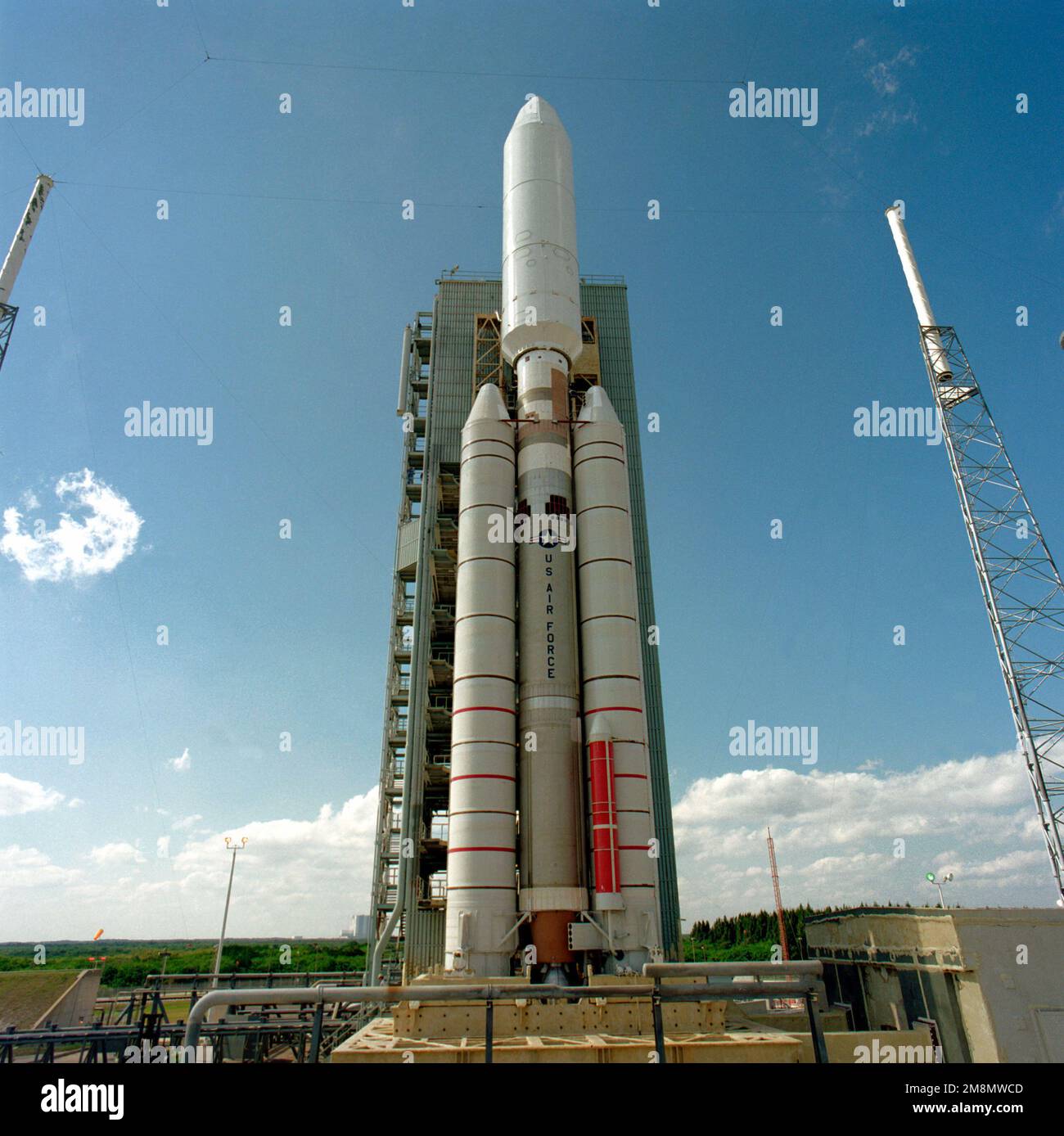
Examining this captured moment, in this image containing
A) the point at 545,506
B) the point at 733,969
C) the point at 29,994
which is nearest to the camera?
the point at 733,969

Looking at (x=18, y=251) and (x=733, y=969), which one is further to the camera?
(x=18, y=251)

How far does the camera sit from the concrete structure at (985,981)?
15.9 m

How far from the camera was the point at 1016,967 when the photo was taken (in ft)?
53.5

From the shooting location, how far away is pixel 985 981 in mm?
16156

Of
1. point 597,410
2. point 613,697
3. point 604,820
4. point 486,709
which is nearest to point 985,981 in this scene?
point 604,820

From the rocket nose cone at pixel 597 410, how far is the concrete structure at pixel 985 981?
15.5 metres

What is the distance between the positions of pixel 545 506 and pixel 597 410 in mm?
3882

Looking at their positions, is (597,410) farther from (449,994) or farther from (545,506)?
(449,994)

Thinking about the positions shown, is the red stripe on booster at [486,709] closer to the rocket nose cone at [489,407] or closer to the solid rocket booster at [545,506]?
the solid rocket booster at [545,506]

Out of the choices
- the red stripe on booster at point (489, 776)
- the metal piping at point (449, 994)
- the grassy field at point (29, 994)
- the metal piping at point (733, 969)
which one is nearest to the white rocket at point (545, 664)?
the red stripe on booster at point (489, 776)
